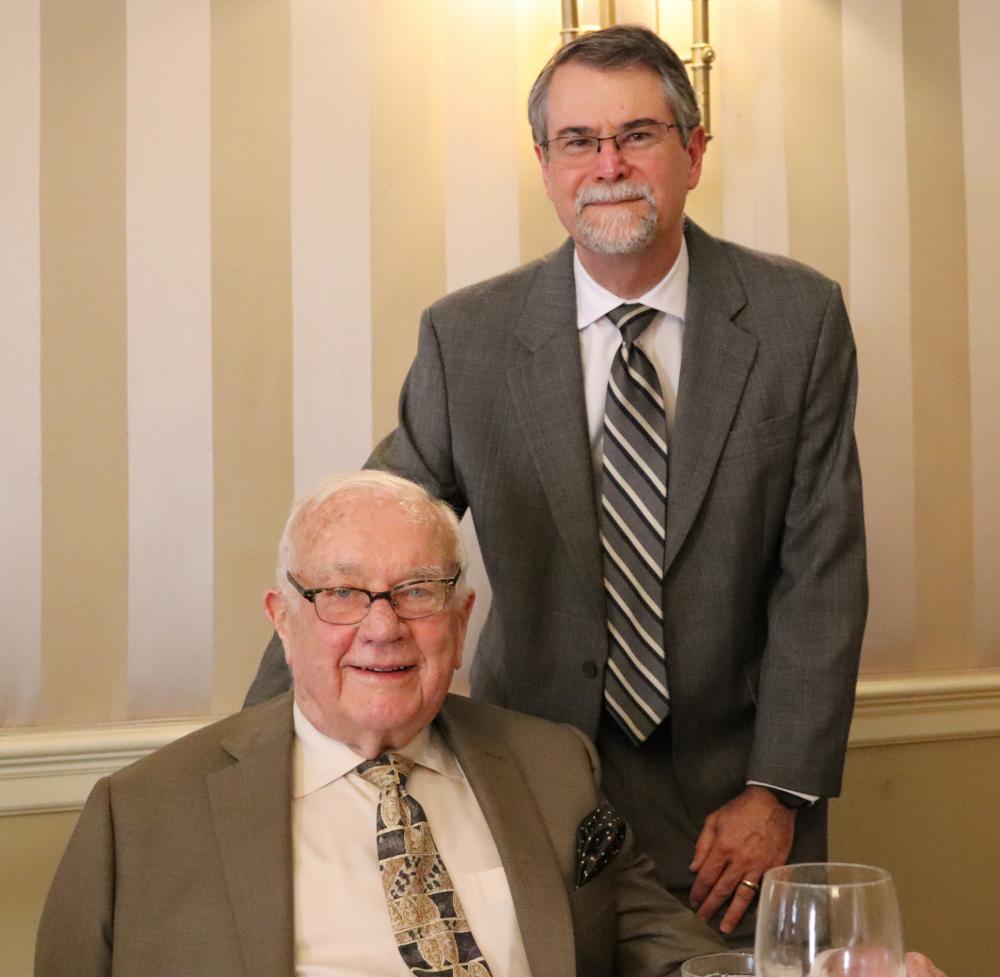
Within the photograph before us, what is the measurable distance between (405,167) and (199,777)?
151cm

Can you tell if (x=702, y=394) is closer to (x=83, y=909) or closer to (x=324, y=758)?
(x=324, y=758)

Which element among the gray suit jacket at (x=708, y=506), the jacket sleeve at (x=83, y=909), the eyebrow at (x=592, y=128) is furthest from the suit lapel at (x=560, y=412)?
the jacket sleeve at (x=83, y=909)

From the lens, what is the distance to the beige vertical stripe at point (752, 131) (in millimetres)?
3102

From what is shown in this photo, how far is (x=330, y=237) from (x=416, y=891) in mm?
1482

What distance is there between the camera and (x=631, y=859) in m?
1.92

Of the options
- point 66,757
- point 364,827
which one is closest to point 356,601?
point 364,827

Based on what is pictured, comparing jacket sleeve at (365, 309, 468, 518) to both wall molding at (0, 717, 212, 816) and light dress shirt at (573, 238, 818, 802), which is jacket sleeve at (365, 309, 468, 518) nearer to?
light dress shirt at (573, 238, 818, 802)

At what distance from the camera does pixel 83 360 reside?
260cm

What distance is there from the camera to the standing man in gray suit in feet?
6.94

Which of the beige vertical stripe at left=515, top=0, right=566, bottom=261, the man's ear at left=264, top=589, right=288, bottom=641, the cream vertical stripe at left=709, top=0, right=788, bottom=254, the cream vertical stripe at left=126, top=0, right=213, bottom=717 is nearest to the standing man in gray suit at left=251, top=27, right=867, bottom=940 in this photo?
the man's ear at left=264, top=589, right=288, bottom=641

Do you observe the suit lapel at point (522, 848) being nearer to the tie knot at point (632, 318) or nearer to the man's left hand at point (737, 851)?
the man's left hand at point (737, 851)

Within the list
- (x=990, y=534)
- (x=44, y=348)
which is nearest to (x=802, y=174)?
(x=990, y=534)

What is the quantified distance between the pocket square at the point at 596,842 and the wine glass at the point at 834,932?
757mm

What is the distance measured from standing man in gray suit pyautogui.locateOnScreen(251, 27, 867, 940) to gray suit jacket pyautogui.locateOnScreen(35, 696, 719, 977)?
10.1 inches
